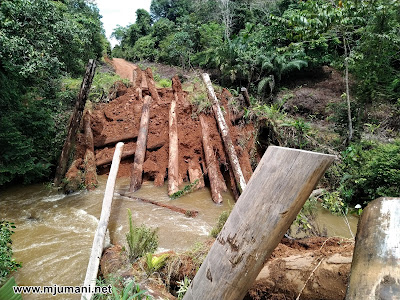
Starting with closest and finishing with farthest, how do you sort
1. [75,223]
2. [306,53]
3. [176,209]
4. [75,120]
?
1. [75,223]
2. [176,209]
3. [75,120]
4. [306,53]

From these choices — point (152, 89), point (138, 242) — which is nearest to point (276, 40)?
point (152, 89)

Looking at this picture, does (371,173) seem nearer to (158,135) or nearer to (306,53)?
(158,135)

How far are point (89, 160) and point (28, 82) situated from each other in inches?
127

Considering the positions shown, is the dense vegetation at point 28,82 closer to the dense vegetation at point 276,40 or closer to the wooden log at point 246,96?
the wooden log at point 246,96

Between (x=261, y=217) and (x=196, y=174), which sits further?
(x=196, y=174)

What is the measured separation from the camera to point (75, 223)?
5.55 metres

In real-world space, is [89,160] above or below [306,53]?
below

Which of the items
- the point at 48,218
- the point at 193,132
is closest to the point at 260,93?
the point at 193,132

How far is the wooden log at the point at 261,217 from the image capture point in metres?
1.53

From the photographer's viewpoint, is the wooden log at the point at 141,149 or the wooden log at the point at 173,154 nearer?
the wooden log at the point at 173,154

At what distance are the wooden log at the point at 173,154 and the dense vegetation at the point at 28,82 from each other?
3.43 metres

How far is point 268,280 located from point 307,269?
320mm

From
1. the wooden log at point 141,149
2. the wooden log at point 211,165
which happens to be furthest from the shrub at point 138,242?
the wooden log at point 141,149

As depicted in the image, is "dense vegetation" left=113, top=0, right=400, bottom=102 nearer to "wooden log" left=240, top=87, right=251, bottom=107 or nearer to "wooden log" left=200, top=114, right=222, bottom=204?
"wooden log" left=240, top=87, right=251, bottom=107
